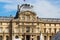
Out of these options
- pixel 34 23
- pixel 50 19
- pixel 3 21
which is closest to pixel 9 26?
pixel 3 21

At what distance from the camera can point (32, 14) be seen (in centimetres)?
8631

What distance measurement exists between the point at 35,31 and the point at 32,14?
5.29 metres

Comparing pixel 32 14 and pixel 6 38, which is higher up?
pixel 32 14

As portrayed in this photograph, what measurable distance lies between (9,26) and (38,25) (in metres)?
8.96

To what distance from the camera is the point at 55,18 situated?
91.4 meters

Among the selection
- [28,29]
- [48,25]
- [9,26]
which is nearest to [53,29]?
[48,25]

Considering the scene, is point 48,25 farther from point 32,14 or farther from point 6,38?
point 6,38

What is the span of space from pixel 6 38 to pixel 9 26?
3812 mm

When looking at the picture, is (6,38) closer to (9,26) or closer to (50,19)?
(9,26)

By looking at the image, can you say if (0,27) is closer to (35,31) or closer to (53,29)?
(35,31)

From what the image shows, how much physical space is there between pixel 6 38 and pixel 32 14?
1091 cm

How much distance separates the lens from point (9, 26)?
86938 mm

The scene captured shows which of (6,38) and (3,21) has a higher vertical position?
(3,21)

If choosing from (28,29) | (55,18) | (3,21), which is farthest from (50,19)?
(3,21)
